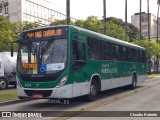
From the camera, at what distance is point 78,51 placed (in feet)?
45.4

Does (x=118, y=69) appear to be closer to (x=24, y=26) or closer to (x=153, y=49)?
(x=24, y=26)

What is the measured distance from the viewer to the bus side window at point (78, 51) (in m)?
13.5

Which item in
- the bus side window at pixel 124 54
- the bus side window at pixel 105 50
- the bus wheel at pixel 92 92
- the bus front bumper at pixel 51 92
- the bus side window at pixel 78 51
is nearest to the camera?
the bus front bumper at pixel 51 92

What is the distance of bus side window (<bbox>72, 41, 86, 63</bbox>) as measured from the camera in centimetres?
1347

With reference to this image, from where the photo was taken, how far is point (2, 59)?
27422mm

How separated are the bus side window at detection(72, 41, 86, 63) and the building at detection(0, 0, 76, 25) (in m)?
56.7

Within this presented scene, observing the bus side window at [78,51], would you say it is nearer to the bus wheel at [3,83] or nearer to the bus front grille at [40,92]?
the bus front grille at [40,92]

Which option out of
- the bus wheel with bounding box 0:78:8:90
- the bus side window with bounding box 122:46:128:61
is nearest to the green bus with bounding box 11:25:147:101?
the bus side window with bounding box 122:46:128:61

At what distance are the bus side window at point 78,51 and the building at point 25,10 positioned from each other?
5667cm

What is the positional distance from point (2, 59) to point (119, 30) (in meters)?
25.3

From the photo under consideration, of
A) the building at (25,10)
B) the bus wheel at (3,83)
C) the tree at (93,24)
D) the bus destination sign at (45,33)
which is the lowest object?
the bus wheel at (3,83)

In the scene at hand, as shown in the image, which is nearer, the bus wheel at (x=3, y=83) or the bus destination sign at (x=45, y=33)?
the bus destination sign at (x=45, y=33)

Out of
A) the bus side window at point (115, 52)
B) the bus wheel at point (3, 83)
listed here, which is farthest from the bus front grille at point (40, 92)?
the bus wheel at point (3, 83)

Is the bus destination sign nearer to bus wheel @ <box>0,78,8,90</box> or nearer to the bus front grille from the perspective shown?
the bus front grille
